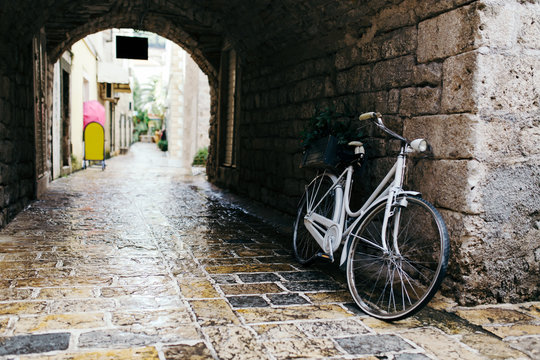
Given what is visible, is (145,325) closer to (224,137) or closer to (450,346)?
(450,346)

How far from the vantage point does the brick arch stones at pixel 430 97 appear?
2.99 meters

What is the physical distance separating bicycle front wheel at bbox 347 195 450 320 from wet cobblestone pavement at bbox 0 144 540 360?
5.4 inches

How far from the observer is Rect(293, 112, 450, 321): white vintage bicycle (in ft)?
9.38

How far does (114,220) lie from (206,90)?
10.5m

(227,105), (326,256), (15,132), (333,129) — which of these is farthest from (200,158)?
(326,256)

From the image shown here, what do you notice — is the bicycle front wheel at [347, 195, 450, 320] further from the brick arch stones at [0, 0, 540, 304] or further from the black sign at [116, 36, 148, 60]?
the black sign at [116, 36, 148, 60]

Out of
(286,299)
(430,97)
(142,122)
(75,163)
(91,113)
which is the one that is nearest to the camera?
(286,299)

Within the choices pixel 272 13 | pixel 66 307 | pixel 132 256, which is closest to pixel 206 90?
pixel 272 13

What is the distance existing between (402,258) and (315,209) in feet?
4.19

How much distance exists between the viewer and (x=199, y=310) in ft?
9.33

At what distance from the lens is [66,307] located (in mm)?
2816

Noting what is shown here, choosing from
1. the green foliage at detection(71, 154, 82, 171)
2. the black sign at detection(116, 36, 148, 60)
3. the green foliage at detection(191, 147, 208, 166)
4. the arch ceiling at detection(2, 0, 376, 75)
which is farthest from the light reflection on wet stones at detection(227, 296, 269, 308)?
the green foliage at detection(191, 147, 208, 166)

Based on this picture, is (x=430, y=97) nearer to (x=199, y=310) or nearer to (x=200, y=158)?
(x=199, y=310)

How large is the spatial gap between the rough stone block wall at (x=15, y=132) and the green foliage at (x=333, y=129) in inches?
123
